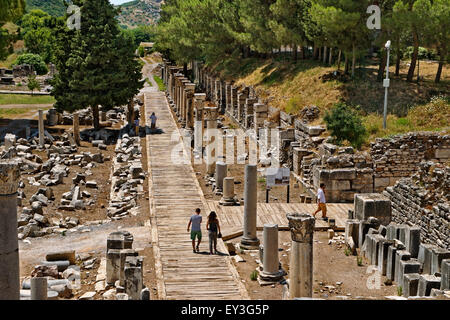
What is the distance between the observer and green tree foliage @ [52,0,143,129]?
4003cm

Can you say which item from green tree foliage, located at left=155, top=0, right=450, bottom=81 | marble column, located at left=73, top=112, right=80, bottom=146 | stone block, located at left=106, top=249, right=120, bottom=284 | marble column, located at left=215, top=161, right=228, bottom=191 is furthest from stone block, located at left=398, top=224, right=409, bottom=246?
marble column, located at left=73, top=112, right=80, bottom=146

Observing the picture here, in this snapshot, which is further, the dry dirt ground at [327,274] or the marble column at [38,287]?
the dry dirt ground at [327,274]

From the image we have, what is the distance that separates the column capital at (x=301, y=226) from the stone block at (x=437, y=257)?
12.6ft

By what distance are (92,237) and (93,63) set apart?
20943mm

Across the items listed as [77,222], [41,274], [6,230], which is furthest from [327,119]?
[6,230]

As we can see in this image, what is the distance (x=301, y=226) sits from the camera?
14.1 m

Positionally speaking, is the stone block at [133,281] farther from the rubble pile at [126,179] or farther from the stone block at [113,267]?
the rubble pile at [126,179]

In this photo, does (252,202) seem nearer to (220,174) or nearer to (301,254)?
(301,254)

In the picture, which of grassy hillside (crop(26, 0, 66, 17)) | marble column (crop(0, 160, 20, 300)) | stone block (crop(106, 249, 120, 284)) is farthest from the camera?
grassy hillside (crop(26, 0, 66, 17))

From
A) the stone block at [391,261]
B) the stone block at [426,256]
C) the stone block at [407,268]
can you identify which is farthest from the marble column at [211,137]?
the stone block at [407,268]

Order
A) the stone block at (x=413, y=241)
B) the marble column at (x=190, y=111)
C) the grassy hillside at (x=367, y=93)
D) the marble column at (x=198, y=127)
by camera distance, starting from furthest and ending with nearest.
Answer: the marble column at (x=190, y=111)
the marble column at (x=198, y=127)
the grassy hillside at (x=367, y=93)
the stone block at (x=413, y=241)

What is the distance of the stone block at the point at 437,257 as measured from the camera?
1623 cm

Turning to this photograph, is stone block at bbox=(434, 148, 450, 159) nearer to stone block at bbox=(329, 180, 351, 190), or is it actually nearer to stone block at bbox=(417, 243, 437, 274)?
stone block at bbox=(329, 180, 351, 190)

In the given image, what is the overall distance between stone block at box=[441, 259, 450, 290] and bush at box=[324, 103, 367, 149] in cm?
1312
